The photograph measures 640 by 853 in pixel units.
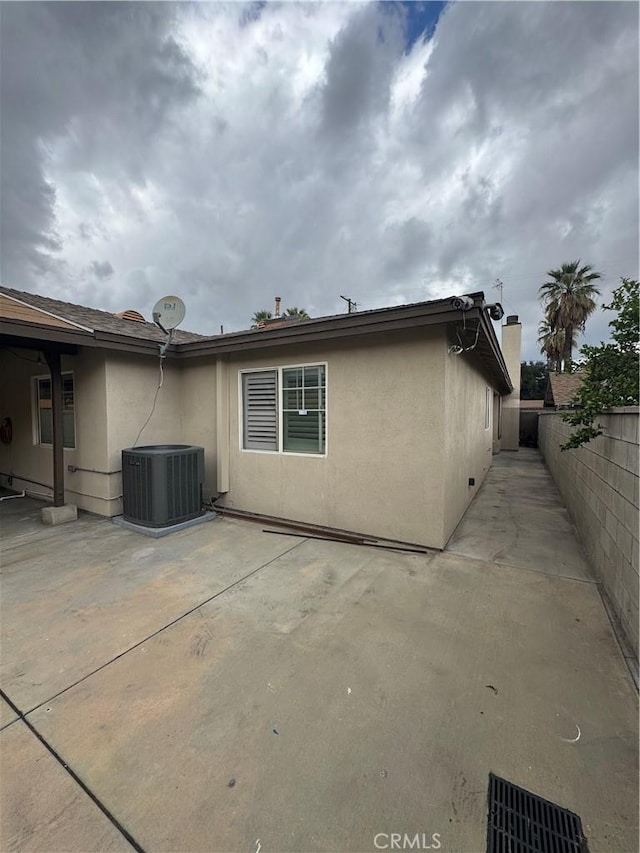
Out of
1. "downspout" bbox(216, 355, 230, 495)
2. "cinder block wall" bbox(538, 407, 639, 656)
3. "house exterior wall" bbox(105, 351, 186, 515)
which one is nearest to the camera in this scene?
"cinder block wall" bbox(538, 407, 639, 656)

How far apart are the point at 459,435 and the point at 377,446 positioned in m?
1.41

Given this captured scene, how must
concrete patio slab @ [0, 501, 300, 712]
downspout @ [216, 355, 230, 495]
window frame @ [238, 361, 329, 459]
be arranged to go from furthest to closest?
downspout @ [216, 355, 230, 495] < window frame @ [238, 361, 329, 459] < concrete patio slab @ [0, 501, 300, 712]

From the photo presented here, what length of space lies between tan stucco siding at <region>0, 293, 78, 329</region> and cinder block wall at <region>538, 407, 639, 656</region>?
639 cm

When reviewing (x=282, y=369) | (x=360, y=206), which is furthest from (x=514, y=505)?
(x=360, y=206)

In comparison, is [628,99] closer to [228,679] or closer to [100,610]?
[228,679]

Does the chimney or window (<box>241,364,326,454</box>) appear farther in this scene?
the chimney

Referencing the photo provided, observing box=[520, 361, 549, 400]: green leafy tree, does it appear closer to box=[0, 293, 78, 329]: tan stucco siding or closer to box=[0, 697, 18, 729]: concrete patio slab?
box=[0, 293, 78, 329]: tan stucco siding

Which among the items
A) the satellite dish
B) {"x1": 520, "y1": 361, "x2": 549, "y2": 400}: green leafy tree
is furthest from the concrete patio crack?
{"x1": 520, "y1": 361, "x2": 549, "y2": 400}: green leafy tree

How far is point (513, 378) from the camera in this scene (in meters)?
15.6

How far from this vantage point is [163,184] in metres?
9.45

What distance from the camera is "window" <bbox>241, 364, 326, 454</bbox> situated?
5066 mm

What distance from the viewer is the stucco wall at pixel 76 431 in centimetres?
566

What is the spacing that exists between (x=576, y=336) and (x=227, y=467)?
22.0 meters

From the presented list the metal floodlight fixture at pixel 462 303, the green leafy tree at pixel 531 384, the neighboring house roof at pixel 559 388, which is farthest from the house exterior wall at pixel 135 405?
the green leafy tree at pixel 531 384
